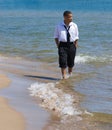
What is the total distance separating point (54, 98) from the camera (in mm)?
8117

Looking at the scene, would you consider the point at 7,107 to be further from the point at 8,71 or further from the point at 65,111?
the point at 8,71

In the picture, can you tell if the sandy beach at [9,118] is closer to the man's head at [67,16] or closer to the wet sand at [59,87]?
the wet sand at [59,87]

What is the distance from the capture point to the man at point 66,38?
32.9 feet

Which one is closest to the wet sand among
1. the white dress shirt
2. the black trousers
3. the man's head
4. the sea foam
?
the sea foam

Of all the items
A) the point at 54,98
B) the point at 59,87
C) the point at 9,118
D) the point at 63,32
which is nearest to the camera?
the point at 9,118

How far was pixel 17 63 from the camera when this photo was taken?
13430mm

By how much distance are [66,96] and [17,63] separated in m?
5.15

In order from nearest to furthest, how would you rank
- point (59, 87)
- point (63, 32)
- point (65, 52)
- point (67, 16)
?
point (59, 87), point (67, 16), point (63, 32), point (65, 52)

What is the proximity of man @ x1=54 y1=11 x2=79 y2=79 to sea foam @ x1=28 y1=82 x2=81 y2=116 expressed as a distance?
945 millimetres

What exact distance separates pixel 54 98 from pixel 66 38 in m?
2.32

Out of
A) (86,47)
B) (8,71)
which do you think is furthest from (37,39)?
(8,71)

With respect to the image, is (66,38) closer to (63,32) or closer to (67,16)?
(63,32)

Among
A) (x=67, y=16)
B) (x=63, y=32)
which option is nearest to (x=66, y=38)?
(x=63, y=32)

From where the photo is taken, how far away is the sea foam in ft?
23.8
